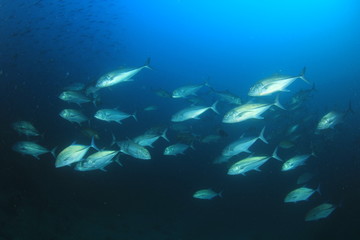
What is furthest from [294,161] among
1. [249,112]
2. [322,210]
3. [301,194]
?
[249,112]

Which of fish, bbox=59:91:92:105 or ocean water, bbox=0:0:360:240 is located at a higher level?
fish, bbox=59:91:92:105

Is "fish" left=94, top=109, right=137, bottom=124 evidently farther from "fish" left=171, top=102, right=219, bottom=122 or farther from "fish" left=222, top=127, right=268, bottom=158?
"fish" left=222, top=127, right=268, bottom=158

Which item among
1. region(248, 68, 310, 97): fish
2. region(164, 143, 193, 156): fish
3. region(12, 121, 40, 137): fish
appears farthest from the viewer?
region(164, 143, 193, 156): fish

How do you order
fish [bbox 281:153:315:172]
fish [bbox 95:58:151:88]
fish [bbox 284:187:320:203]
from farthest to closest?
fish [bbox 281:153:315:172] < fish [bbox 284:187:320:203] < fish [bbox 95:58:151:88]

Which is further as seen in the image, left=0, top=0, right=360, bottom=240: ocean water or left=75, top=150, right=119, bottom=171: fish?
left=0, top=0, right=360, bottom=240: ocean water

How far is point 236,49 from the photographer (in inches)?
4552

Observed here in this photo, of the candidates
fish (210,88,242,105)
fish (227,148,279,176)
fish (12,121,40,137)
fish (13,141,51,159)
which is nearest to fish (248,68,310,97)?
fish (227,148,279,176)

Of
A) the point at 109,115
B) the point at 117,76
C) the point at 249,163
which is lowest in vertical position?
the point at 249,163

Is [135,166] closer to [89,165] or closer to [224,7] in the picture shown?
[89,165]

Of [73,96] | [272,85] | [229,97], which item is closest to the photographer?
[272,85]

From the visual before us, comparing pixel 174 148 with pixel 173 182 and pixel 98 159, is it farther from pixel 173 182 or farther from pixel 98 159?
pixel 173 182

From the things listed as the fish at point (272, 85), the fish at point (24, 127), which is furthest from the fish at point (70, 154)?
the fish at point (272, 85)

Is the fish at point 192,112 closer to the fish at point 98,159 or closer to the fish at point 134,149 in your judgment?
the fish at point 134,149

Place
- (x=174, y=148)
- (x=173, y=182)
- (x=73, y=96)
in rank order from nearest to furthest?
1. (x=174, y=148)
2. (x=73, y=96)
3. (x=173, y=182)
